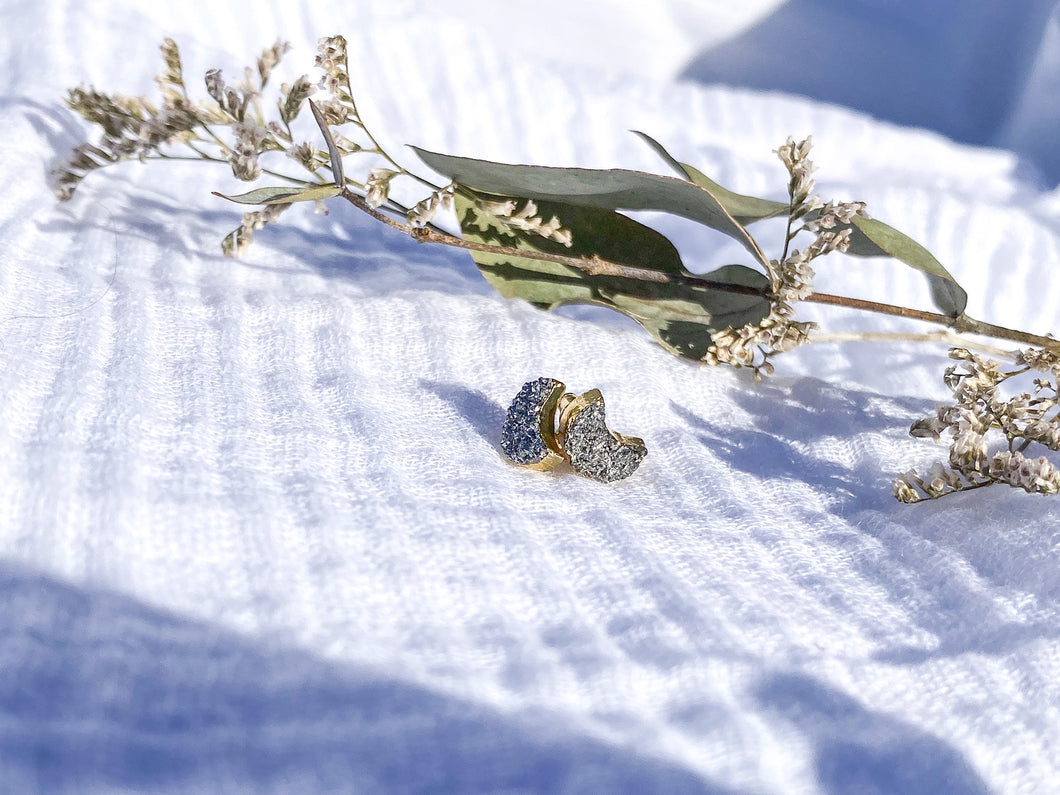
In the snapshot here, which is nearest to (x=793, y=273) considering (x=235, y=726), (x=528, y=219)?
(x=528, y=219)

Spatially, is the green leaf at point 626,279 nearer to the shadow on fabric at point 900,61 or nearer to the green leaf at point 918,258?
the green leaf at point 918,258

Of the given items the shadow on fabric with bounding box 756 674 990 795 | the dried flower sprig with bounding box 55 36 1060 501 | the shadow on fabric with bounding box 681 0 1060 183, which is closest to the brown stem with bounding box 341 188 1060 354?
the dried flower sprig with bounding box 55 36 1060 501

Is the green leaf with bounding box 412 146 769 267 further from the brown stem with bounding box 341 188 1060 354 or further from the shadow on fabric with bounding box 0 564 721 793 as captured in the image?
the shadow on fabric with bounding box 0 564 721 793

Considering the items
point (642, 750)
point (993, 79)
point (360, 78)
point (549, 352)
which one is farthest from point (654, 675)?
point (993, 79)

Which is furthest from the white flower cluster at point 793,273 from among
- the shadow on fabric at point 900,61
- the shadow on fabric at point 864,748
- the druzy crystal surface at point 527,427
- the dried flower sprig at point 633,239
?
the shadow on fabric at point 900,61

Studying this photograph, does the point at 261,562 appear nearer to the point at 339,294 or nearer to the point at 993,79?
the point at 339,294

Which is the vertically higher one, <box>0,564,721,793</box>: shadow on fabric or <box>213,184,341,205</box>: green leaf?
<box>213,184,341,205</box>: green leaf
